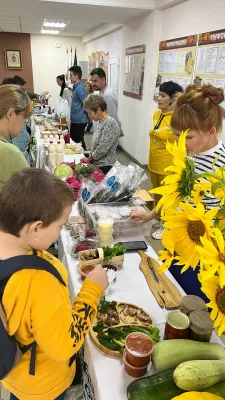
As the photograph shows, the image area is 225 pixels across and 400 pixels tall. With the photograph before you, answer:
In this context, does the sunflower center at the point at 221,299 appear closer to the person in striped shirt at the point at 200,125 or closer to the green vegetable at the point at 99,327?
the green vegetable at the point at 99,327

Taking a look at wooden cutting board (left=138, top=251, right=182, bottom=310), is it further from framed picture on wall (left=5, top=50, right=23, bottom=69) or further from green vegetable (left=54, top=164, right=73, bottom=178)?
framed picture on wall (left=5, top=50, right=23, bottom=69)

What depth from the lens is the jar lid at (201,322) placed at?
0.88 m

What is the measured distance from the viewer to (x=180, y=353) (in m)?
0.83

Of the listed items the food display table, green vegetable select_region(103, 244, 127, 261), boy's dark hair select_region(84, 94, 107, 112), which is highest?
boy's dark hair select_region(84, 94, 107, 112)

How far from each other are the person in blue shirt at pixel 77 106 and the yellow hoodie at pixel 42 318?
4.41 metres

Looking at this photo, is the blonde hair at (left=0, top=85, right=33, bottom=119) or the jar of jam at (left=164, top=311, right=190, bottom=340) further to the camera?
the blonde hair at (left=0, top=85, right=33, bottom=119)

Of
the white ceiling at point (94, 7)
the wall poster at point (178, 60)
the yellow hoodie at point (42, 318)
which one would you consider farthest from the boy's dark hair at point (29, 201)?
the white ceiling at point (94, 7)

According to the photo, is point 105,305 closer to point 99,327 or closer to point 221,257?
point 99,327

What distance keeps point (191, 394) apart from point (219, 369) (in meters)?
0.12

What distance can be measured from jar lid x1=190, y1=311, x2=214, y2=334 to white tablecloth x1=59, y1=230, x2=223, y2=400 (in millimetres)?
161

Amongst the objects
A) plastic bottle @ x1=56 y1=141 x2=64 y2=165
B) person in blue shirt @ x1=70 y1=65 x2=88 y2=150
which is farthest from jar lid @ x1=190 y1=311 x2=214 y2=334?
person in blue shirt @ x1=70 y1=65 x2=88 y2=150

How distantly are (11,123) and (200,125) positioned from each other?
1.03 meters

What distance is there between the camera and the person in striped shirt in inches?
48.9

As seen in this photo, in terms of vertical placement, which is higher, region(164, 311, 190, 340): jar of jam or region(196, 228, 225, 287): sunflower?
region(196, 228, 225, 287): sunflower
